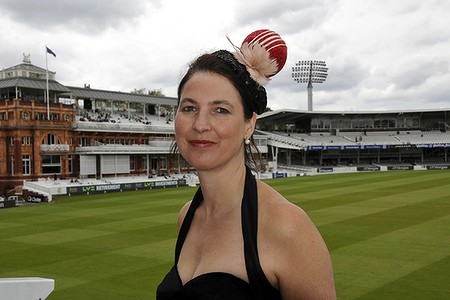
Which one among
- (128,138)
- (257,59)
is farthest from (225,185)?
(128,138)

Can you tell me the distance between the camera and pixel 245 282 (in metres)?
2.15

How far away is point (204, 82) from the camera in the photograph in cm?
236

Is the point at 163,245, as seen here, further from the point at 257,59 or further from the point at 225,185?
the point at 257,59

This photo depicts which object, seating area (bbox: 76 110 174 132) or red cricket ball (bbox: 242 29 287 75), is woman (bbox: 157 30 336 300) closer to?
red cricket ball (bbox: 242 29 287 75)

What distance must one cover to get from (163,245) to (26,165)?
111 feet

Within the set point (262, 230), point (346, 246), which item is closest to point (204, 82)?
point (262, 230)

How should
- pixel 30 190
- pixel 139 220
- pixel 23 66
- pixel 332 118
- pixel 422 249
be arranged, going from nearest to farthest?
pixel 422 249 → pixel 139 220 → pixel 30 190 → pixel 23 66 → pixel 332 118

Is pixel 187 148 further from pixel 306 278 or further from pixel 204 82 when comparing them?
pixel 306 278

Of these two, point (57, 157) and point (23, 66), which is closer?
point (57, 157)

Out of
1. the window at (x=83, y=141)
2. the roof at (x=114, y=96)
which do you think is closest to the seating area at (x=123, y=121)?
the window at (x=83, y=141)

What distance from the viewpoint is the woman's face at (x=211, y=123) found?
7.55 ft

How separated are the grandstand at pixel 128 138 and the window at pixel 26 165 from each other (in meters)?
0.10

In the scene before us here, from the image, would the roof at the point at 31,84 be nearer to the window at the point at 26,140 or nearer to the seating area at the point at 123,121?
the seating area at the point at 123,121

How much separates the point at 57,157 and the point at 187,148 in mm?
49065
